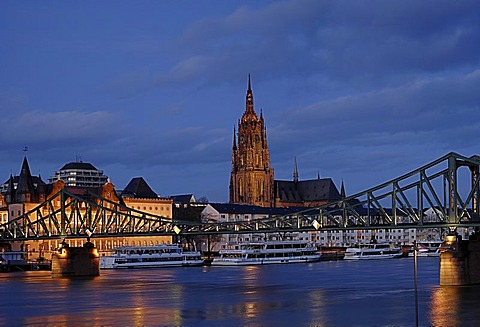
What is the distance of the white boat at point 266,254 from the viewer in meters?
160

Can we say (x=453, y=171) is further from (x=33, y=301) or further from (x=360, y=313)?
(x=33, y=301)

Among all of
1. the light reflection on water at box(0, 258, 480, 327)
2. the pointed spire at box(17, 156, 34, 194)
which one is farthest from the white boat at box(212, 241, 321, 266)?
the light reflection on water at box(0, 258, 480, 327)

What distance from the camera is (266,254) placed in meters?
165

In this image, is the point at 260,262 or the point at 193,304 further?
the point at 260,262

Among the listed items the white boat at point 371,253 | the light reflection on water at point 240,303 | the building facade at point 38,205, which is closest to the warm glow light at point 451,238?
the light reflection on water at point 240,303

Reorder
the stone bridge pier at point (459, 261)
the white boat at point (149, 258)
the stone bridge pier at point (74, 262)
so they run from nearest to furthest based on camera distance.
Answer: the stone bridge pier at point (459, 261) → the stone bridge pier at point (74, 262) → the white boat at point (149, 258)

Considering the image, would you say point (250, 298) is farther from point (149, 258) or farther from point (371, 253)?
point (371, 253)

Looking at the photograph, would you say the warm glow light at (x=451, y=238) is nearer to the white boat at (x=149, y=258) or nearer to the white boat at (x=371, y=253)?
the white boat at (x=149, y=258)

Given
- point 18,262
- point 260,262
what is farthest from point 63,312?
point 260,262

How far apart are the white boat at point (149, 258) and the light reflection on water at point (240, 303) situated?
50.3 metres

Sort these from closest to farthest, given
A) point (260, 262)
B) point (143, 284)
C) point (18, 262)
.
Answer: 1. point (143, 284)
2. point (18, 262)
3. point (260, 262)

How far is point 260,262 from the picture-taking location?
159750 millimetres

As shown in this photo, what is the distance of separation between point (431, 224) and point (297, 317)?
80.4 feet

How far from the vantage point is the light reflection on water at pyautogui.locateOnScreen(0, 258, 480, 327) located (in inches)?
2208
